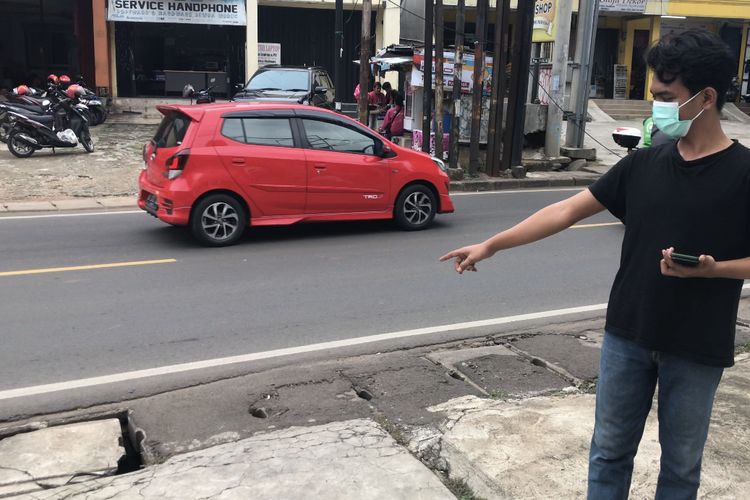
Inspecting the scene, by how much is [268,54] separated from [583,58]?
12795 mm

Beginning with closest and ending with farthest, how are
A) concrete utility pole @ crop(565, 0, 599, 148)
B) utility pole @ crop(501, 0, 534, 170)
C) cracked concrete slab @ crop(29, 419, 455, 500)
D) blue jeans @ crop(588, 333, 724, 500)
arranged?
blue jeans @ crop(588, 333, 724, 500) → cracked concrete slab @ crop(29, 419, 455, 500) → utility pole @ crop(501, 0, 534, 170) → concrete utility pole @ crop(565, 0, 599, 148)

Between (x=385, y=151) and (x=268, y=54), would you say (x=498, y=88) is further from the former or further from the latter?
(x=268, y=54)

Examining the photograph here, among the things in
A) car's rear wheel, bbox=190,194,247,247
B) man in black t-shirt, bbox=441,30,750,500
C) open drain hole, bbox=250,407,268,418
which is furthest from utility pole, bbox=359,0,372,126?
man in black t-shirt, bbox=441,30,750,500

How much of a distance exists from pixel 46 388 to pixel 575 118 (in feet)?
44.2

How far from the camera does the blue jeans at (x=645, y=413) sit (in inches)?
99.4

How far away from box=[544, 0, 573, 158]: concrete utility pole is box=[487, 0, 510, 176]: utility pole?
1.66 metres

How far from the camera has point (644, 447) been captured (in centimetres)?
379

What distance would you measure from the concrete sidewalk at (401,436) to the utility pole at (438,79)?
8.77m

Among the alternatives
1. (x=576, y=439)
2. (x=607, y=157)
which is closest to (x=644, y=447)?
(x=576, y=439)

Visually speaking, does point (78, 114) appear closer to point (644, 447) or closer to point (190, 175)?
point (190, 175)

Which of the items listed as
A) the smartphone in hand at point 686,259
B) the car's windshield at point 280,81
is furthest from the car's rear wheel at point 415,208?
the car's windshield at point 280,81

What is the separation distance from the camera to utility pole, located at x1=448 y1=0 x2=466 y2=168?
12945 millimetres

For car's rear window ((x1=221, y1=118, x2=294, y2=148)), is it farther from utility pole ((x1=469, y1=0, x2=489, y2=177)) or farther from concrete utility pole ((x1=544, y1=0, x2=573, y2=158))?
concrete utility pole ((x1=544, y1=0, x2=573, y2=158))

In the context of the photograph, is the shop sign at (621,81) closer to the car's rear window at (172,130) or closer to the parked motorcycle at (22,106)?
the parked motorcycle at (22,106)
